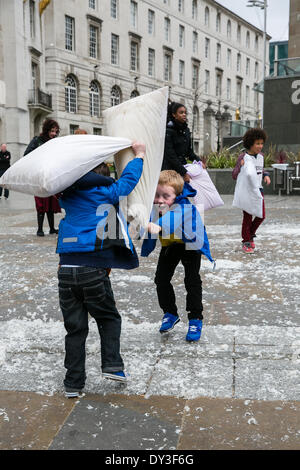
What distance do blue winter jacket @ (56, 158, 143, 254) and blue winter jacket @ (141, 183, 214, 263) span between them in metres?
0.42

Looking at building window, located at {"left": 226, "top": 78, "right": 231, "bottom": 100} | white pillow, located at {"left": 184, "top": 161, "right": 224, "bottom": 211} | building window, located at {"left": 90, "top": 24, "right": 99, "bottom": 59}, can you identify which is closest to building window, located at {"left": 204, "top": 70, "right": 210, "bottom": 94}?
building window, located at {"left": 226, "top": 78, "right": 231, "bottom": 100}

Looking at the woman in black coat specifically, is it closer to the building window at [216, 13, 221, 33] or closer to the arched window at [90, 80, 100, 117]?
the arched window at [90, 80, 100, 117]

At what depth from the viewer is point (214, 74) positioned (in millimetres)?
59625

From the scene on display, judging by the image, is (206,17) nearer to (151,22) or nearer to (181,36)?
(181,36)

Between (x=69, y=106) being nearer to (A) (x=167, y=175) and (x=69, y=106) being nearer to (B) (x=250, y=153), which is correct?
(B) (x=250, y=153)

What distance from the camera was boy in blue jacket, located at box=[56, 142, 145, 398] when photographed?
2572mm

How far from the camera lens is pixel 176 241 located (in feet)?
10.8

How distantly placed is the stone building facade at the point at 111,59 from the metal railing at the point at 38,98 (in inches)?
2.6

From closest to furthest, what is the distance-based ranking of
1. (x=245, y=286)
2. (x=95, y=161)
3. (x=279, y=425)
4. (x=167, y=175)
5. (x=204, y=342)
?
(x=279, y=425) < (x=95, y=161) < (x=167, y=175) < (x=204, y=342) < (x=245, y=286)

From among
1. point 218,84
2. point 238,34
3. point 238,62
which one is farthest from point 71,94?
point 238,34

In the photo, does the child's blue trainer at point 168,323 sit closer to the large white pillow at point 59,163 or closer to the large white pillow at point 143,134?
the large white pillow at point 143,134

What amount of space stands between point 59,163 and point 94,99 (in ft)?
135
